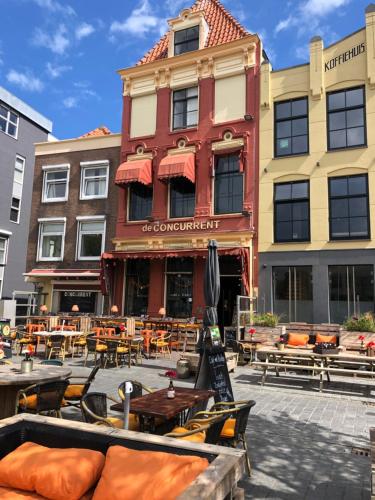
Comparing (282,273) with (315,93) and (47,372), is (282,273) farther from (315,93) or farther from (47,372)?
(47,372)

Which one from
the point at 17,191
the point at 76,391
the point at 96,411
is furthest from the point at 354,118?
the point at 17,191

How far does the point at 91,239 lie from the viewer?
Answer: 66.8 ft

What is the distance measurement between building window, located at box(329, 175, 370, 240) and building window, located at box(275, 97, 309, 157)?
212 centimetres

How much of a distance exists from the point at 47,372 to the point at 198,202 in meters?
12.3

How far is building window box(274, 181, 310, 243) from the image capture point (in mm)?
16094

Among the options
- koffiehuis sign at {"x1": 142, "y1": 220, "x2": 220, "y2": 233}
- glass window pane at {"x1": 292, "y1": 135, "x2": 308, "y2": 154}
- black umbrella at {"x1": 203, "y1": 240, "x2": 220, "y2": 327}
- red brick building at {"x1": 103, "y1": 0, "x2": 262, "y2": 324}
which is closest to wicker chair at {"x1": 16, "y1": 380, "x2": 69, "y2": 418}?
black umbrella at {"x1": 203, "y1": 240, "x2": 220, "y2": 327}

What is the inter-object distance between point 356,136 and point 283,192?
346 cm

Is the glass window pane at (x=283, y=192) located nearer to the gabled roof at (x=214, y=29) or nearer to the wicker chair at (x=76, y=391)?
the gabled roof at (x=214, y=29)

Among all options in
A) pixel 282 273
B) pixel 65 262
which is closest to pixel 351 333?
pixel 282 273

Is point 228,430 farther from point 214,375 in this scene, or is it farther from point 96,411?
point 214,375

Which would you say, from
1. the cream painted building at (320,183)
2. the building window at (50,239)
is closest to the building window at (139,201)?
the building window at (50,239)

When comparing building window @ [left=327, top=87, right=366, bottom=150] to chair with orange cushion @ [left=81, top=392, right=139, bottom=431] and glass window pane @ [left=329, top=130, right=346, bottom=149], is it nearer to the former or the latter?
glass window pane @ [left=329, top=130, right=346, bottom=149]

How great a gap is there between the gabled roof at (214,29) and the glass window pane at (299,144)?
551 centimetres

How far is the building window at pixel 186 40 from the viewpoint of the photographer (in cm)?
1931
